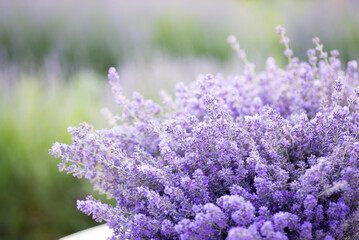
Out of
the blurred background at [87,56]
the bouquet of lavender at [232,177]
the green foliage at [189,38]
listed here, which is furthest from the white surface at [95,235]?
the green foliage at [189,38]

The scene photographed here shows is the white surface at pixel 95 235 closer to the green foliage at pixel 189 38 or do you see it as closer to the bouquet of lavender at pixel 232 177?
the bouquet of lavender at pixel 232 177

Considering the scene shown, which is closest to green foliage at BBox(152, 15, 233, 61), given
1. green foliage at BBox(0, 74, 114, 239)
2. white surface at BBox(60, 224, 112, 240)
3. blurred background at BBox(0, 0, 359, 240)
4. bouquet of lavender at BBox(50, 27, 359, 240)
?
blurred background at BBox(0, 0, 359, 240)

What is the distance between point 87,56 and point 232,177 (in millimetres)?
4301

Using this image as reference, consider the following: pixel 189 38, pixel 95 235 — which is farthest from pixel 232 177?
pixel 189 38

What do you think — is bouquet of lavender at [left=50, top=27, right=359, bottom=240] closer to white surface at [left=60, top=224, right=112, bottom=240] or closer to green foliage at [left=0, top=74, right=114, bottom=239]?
white surface at [left=60, top=224, right=112, bottom=240]

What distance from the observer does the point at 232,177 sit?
111cm

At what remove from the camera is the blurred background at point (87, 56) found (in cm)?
297

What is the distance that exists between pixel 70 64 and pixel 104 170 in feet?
12.8

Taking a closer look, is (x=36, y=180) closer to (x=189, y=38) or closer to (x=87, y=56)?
(x=87, y=56)

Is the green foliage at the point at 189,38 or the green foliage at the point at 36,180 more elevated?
the green foliage at the point at 189,38

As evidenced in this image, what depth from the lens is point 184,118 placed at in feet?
4.30

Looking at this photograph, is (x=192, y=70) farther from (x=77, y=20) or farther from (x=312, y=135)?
(x=77, y=20)

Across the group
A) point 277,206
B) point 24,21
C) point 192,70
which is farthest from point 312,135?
point 24,21

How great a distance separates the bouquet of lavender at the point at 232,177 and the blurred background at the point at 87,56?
1.71 m
